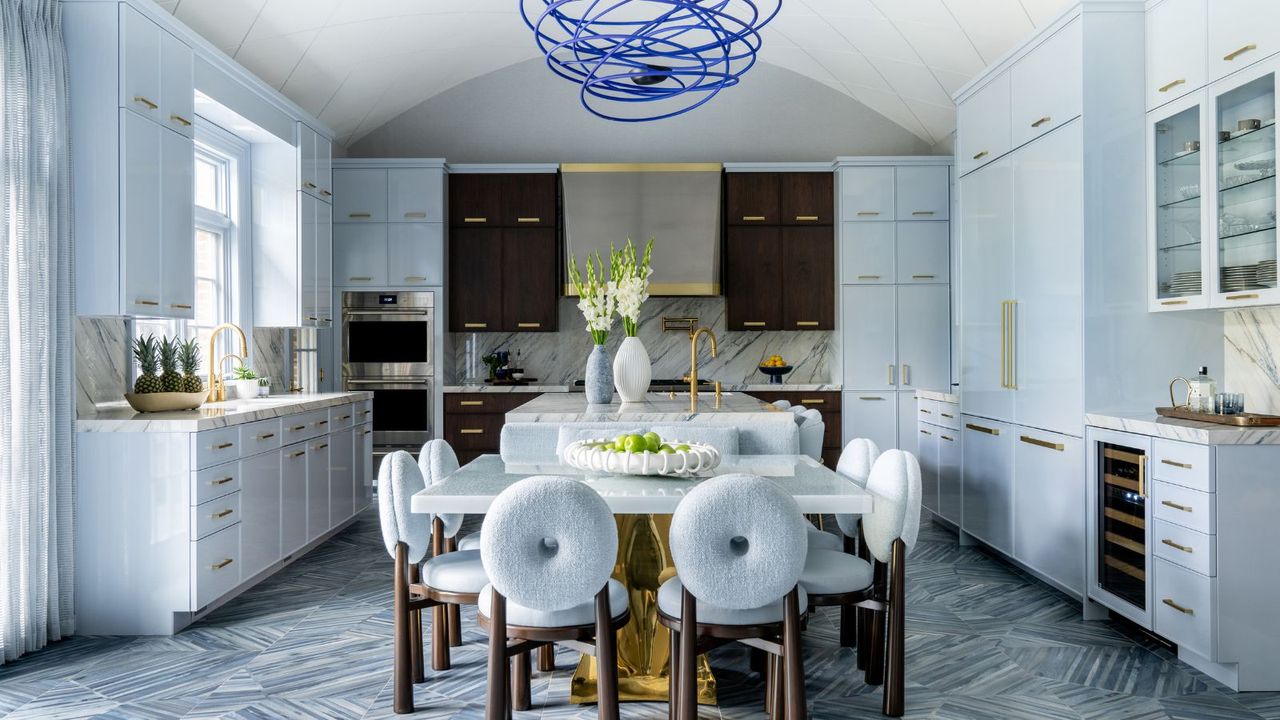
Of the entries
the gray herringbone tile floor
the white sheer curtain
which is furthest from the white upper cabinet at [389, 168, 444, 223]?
the gray herringbone tile floor

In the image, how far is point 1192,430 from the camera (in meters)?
2.96

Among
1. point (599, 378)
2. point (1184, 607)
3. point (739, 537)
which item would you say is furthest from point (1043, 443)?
point (739, 537)

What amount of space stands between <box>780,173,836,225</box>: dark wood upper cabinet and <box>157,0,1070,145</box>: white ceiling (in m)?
0.83

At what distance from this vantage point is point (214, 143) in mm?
4922

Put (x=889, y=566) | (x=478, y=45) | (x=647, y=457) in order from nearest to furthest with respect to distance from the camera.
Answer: (x=647, y=457) < (x=889, y=566) < (x=478, y=45)

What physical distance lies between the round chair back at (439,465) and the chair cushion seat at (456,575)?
0.32 meters

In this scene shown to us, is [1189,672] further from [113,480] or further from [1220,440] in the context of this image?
[113,480]

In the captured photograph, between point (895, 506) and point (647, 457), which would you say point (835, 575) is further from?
point (647, 457)

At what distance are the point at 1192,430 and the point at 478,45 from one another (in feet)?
17.6

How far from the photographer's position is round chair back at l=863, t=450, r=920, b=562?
2.65 metres

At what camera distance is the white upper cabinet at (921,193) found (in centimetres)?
664

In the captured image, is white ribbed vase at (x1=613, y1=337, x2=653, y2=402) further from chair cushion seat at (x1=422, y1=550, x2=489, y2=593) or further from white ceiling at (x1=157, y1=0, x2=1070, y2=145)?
white ceiling at (x1=157, y1=0, x2=1070, y2=145)

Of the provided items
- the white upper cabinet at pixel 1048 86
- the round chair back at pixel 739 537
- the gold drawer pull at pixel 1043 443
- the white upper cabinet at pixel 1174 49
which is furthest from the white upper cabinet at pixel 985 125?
the round chair back at pixel 739 537

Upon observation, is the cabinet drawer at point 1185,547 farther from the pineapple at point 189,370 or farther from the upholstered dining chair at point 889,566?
the pineapple at point 189,370
